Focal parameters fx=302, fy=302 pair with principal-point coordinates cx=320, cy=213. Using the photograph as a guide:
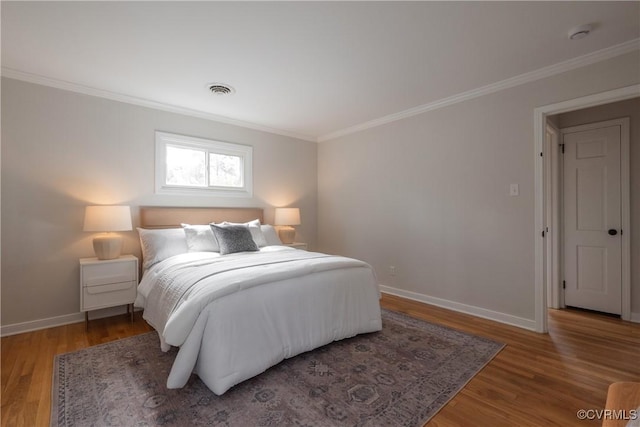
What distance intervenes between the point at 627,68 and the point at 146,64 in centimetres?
398

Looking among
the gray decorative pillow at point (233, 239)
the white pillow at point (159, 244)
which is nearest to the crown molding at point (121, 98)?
the white pillow at point (159, 244)

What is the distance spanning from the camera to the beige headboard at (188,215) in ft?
11.5

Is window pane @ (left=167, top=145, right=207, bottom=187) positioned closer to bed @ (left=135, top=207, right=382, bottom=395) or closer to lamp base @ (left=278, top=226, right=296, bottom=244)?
bed @ (left=135, top=207, right=382, bottom=395)

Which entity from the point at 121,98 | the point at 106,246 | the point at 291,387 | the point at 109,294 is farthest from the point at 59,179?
the point at 291,387

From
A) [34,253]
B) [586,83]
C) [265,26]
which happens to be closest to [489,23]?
[586,83]

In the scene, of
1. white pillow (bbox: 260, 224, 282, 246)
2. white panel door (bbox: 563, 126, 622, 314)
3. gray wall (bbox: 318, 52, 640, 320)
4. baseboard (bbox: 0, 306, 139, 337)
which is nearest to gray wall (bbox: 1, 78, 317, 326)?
baseboard (bbox: 0, 306, 139, 337)

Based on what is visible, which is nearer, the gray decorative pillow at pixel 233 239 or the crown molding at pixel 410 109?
the crown molding at pixel 410 109

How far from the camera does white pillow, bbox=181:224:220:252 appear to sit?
10.9 feet

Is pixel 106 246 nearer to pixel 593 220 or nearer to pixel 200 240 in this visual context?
pixel 200 240

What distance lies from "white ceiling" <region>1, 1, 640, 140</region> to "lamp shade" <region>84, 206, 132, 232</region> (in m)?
1.27

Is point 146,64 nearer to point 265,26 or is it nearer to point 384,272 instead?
point 265,26

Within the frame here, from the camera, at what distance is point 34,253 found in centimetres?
290

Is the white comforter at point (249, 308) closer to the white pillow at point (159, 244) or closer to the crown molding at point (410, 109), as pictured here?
the white pillow at point (159, 244)

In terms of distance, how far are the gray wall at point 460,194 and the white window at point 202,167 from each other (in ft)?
Result: 5.26
